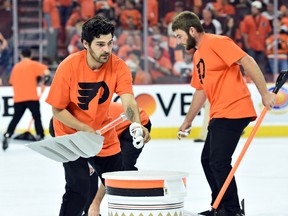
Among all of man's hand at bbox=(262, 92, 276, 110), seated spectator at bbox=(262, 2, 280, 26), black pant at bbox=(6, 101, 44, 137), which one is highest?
man's hand at bbox=(262, 92, 276, 110)

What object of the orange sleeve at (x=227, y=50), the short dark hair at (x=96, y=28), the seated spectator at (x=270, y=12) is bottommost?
the seated spectator at (x=270, y=12)

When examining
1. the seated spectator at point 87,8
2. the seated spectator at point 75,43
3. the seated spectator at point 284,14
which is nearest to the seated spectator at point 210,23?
the seated spectator at point 284,14

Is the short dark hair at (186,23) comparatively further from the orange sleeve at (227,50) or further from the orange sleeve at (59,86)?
the orange sleeve at (59,86)

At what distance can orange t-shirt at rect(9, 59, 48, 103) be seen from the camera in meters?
12.3

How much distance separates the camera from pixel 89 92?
4828 millimetres

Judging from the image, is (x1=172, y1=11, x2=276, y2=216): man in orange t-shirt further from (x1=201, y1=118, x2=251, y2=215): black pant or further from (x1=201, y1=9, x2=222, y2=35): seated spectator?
(x1=201, y1=9, x2=222, y2=35): seated spectator

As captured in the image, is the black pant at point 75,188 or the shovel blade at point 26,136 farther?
the shovel blade at point 26,136

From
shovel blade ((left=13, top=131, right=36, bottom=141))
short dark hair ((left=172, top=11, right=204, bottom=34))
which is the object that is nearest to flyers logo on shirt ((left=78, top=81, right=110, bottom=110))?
short dark hair ((left=172, top=11, right=204, bottom=34))

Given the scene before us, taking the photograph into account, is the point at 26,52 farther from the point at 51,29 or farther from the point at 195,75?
the point at 195,75

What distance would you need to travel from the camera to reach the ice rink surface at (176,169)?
6621 mm

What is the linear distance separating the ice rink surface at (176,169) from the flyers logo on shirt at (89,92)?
1465 mm

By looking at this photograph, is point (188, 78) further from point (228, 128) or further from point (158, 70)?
point (228, 128)

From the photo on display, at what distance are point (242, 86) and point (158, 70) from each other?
25.1ft

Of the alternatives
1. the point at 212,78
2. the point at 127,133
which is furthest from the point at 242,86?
the point at 127,133
